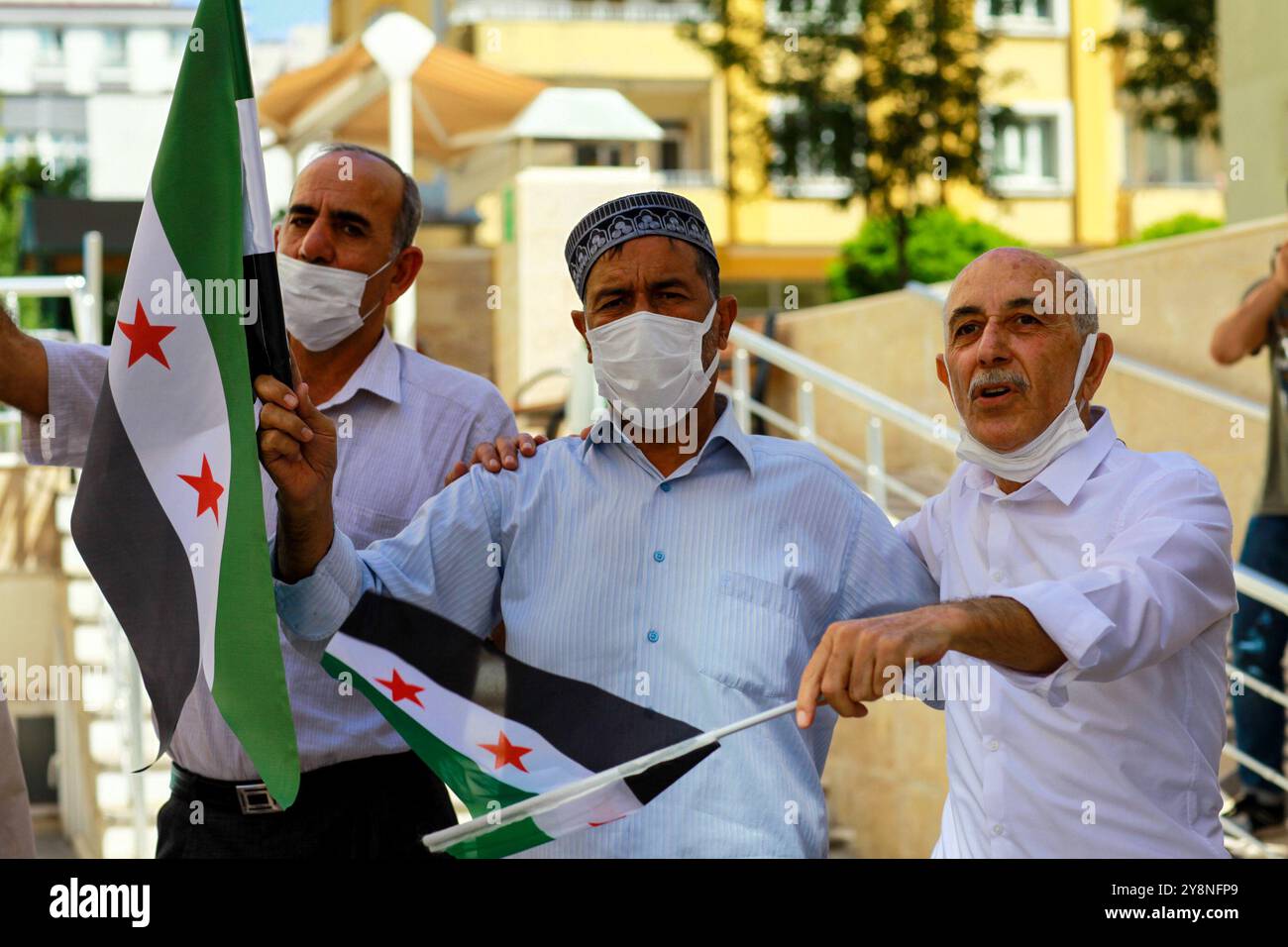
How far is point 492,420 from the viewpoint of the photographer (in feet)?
11.3

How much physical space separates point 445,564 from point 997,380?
979 millimetres

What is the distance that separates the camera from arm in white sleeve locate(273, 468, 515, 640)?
8.57 feet

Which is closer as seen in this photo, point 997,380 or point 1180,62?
point 997,380

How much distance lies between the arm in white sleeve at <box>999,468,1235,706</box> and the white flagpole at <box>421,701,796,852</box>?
0.41 metres

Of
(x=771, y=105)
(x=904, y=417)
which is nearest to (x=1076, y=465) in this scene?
(x=904, y=417)

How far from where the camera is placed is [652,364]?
2775 millimetres

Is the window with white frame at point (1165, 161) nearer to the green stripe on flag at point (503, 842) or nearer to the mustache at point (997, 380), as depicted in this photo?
the mustache at point (997, 380)

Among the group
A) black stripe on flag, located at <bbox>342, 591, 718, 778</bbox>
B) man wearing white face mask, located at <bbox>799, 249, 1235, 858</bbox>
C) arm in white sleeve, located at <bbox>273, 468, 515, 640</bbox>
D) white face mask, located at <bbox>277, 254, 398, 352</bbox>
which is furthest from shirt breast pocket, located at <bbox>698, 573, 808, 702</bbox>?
white face mask, located at <bbox>277, 254, 398, 352</bbox>

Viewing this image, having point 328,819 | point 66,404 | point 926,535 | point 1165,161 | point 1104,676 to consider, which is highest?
point 1165,161

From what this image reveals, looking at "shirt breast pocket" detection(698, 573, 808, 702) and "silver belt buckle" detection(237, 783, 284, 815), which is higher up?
"shirt breast pocket" detection(698, 573, 808, 702)

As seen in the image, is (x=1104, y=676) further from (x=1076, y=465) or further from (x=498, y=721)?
(x=498, y=721)

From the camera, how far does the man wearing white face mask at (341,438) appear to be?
3.14 metres

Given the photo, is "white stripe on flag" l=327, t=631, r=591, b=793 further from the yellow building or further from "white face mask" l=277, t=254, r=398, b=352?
the yellow building

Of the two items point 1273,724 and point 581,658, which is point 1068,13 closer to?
point 1273,724
